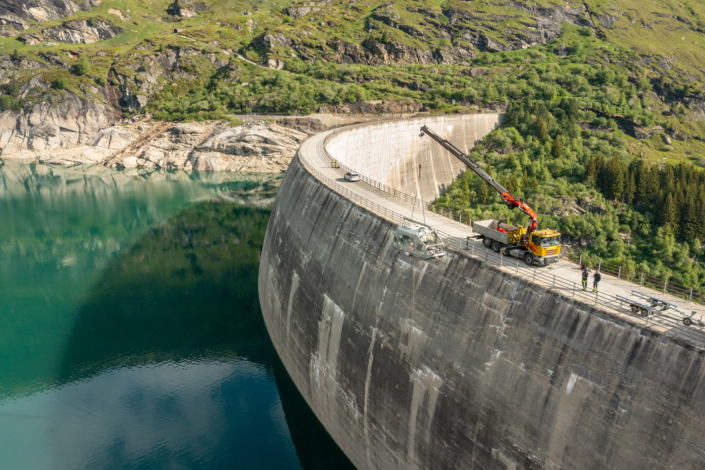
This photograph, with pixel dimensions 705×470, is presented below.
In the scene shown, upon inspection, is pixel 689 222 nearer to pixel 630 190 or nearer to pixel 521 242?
pixel 630 190

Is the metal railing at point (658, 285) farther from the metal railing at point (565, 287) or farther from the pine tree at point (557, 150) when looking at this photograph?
the pine tree at point (557, 150)

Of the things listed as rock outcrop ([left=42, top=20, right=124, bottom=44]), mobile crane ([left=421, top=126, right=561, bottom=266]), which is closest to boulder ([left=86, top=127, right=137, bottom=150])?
rock outcrop ([left=42, top=20, right=124, bottom=44])

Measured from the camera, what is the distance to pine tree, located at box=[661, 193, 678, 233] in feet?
219

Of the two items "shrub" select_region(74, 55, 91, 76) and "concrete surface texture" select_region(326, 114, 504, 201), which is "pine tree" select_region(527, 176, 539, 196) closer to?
"concrete surface texture" select_region(326, 114, 504, 201)

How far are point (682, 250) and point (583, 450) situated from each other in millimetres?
56960

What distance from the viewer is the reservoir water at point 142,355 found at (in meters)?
30.9

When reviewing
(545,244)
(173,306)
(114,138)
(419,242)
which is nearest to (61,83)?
(114,138)

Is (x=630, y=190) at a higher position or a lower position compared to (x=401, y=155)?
higher

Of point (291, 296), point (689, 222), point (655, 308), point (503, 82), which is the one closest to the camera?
point (655, 308)

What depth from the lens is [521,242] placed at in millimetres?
23875

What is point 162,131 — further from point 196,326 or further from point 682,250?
point 682,250

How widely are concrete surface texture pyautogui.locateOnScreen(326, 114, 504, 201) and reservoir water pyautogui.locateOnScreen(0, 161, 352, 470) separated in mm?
18783

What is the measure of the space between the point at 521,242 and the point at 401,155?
6151 cm

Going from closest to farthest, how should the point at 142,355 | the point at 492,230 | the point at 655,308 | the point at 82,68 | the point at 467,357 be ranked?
the point at 655,308, the point at 467,357, the point at 492,230, the point at 142,355, the point at 82,68
